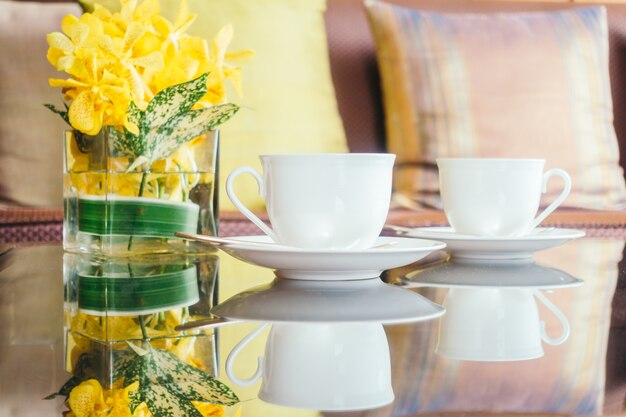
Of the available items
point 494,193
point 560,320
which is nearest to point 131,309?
point 560,320

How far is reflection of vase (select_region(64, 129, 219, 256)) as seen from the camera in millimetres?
868

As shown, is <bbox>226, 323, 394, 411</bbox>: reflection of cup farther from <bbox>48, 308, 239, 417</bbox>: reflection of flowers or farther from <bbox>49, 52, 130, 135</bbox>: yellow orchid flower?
<bbox>49, 52, 130, 135</bbox>: yellow orchid flower

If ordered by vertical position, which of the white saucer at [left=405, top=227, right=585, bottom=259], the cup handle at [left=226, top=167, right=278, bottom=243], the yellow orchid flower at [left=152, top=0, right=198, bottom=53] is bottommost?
the white saucer at [left=405, top=227, right=585, bottom=259]

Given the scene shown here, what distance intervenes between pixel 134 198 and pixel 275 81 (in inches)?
42.7

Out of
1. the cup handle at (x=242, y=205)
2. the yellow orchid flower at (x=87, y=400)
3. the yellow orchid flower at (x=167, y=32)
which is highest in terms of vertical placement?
the yellow orchid flower at (x=167, y=32)

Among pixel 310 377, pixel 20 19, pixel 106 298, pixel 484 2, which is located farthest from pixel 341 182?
pixel 484 2

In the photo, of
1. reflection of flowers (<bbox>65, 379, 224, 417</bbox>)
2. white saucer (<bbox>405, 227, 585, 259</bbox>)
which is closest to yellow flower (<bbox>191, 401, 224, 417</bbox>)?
reflection of flowers (<bbox>65, 379, 224, 417</bbox>)

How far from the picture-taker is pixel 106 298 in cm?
66

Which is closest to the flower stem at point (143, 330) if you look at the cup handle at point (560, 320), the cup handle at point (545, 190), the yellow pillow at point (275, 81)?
the cup handle at point (560, 320)

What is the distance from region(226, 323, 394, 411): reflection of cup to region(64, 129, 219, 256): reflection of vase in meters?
0.37

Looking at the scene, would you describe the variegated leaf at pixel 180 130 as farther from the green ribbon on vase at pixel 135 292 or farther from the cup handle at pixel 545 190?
the cup handle at pixel 545 190

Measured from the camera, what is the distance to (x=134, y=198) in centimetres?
86

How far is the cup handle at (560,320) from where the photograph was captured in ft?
1.70

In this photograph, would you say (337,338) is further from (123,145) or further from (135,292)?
(123,145)
